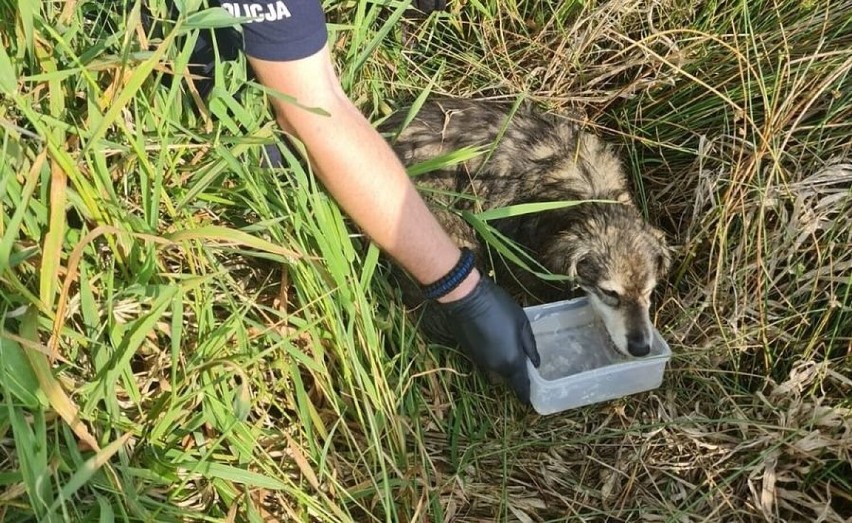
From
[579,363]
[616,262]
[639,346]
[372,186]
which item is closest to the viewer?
[372,186]

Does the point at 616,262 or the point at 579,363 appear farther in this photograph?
the point at 579,363

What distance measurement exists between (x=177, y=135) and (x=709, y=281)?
5.56 ft

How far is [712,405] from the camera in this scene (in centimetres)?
235

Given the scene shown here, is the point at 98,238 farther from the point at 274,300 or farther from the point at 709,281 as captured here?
the point at 709,281

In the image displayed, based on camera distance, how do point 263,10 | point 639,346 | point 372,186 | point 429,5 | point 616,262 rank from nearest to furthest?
point 263,10 < point 372,186 < point 639,346 < point 616,262 < point 429,5

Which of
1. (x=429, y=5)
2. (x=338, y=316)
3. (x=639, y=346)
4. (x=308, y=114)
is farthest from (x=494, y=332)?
(x=429, y=5)

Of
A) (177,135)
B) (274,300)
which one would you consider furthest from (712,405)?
(177,135)

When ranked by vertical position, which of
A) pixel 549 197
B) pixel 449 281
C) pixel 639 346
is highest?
pixel 449 281

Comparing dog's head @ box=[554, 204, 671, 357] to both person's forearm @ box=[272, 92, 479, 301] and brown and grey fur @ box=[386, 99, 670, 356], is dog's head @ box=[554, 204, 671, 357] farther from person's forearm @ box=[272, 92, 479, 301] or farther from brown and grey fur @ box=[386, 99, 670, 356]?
person's forearm @ box=[272, 92, 479, 301]

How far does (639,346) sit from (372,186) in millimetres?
970

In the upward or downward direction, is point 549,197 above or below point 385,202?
below

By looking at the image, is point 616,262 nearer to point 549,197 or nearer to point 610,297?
point 610,297

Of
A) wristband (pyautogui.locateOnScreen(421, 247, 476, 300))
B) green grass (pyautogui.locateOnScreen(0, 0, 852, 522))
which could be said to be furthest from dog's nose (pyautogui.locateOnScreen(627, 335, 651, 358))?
wristband (pyautogui.locateOnScreen(421, 247, 476, 300))

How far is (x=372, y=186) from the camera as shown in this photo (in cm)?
206
